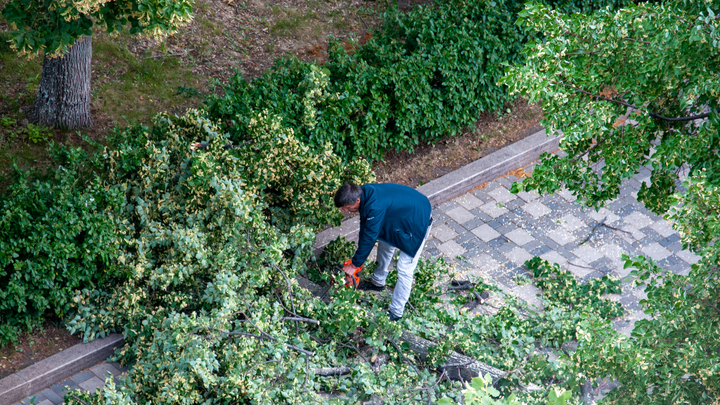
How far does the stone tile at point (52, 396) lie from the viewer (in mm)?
5561

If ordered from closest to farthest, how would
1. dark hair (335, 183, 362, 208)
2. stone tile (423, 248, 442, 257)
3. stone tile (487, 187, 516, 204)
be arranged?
1. dark hair (335, 183, 362, 208)
2. stone tile (423, 248, 442, 257)
3. stone tile (487, 187, 516, 204)

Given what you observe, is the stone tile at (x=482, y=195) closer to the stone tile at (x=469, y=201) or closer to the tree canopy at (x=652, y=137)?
the stone tile at (x=469, y=201)

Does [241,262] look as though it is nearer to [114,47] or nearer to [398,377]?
[398,377]

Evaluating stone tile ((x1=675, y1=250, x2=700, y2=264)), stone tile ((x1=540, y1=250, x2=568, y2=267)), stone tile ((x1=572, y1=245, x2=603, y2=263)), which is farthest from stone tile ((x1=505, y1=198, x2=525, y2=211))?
stone tile ((x1=675, y1=250, x2=700, y2=264))

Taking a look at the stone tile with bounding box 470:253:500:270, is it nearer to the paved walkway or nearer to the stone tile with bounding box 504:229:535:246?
the paved walkway

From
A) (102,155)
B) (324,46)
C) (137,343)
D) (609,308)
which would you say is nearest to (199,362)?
(137,343)

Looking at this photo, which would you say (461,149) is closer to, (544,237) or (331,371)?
(544,237)

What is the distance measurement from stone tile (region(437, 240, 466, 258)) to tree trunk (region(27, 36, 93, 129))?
4549 mm

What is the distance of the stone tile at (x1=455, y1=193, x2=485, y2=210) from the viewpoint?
8.37 metres

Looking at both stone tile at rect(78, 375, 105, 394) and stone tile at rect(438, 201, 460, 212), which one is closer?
stone tile at rect(78, 375, 105, 394)

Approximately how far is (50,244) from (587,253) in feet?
19.1

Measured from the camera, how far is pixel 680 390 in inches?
141

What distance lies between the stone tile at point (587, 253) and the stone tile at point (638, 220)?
0.83 metres

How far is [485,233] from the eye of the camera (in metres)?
7.97
